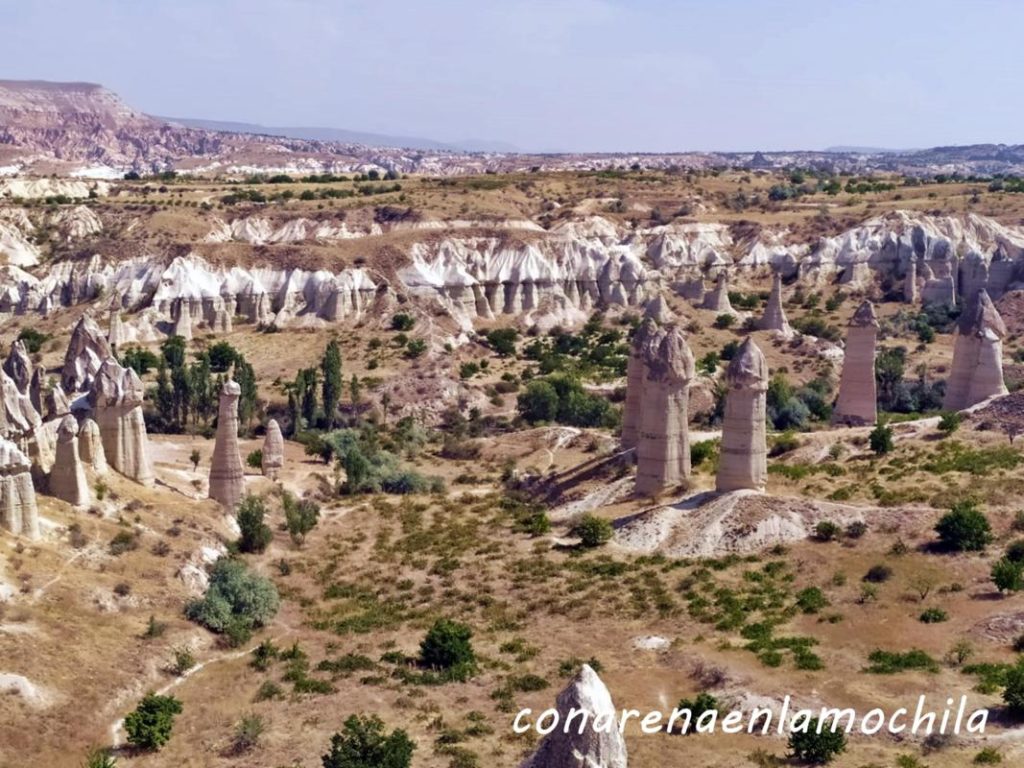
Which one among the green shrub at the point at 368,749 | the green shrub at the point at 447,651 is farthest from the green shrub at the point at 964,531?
the green shrub at the point at 368,749

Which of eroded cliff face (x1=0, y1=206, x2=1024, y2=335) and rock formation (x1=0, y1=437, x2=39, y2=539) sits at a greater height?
eroded cliff face (x1=0, y1=206, x2=1024, y2=335)

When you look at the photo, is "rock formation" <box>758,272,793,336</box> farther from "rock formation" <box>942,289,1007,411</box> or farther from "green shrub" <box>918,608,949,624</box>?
"green shrub" <box>918,608,949,624</box>

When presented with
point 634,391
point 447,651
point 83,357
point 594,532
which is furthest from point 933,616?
point 83,357

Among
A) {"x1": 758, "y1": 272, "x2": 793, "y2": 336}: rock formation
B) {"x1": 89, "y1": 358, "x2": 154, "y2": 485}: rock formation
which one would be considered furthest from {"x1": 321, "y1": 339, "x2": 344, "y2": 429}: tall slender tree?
{"x1": 758, "y1": 272, "x2": 793, "y2": 336}: rock formation

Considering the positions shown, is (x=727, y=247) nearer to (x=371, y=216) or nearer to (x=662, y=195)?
(x=662, y=195)

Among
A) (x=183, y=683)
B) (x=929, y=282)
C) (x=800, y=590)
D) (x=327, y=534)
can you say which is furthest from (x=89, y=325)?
(x=929, y=282)

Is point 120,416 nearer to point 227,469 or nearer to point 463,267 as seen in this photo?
point 227,469
